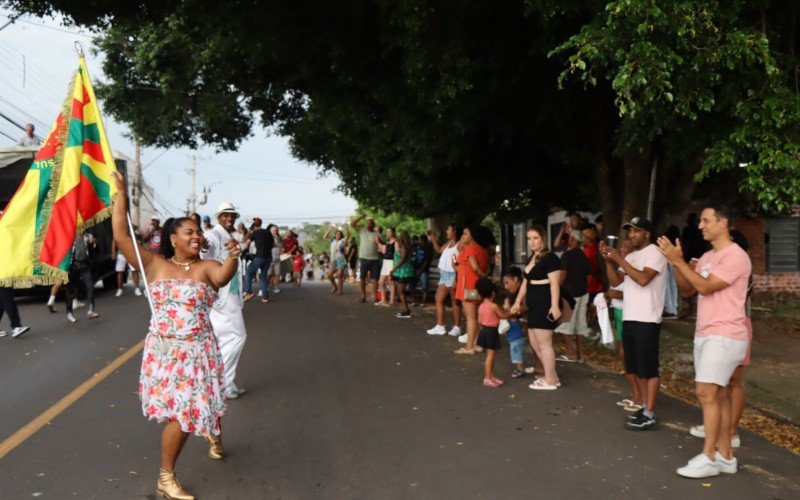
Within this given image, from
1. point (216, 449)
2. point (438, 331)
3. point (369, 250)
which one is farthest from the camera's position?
point (369, 250)

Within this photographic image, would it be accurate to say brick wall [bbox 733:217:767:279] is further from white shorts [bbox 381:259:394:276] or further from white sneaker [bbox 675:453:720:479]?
white sneaker [bbox 675:453:720:479]

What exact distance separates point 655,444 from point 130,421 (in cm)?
435

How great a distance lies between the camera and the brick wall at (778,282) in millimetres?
19938

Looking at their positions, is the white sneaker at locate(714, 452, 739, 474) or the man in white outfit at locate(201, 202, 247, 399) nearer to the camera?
the white sneaker at locate(714, 452, 739, 474)

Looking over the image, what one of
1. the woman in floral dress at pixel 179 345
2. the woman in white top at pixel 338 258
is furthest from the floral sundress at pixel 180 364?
the woman in white top at pixel 338 258

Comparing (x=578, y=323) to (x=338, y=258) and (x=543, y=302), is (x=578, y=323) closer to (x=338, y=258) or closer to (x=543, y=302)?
(x=543, y=302)

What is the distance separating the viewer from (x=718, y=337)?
506 cm

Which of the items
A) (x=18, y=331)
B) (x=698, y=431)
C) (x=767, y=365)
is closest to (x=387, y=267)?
(x=18, y=331)

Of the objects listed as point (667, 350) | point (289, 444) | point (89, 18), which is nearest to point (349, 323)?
point (667, 350)

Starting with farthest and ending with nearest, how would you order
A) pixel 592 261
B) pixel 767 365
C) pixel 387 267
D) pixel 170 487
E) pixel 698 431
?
pixel 387 267, pixel 592 261, pixel 767 365, pixel 698 431, pixel 170 487

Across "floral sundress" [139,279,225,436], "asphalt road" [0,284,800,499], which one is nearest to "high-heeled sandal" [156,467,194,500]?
"asphalt road" [0,284,800,499]

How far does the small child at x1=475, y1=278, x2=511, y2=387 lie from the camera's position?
7.99 meters

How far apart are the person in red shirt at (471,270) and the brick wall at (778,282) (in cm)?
1278

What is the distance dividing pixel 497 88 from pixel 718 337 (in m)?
5.95
